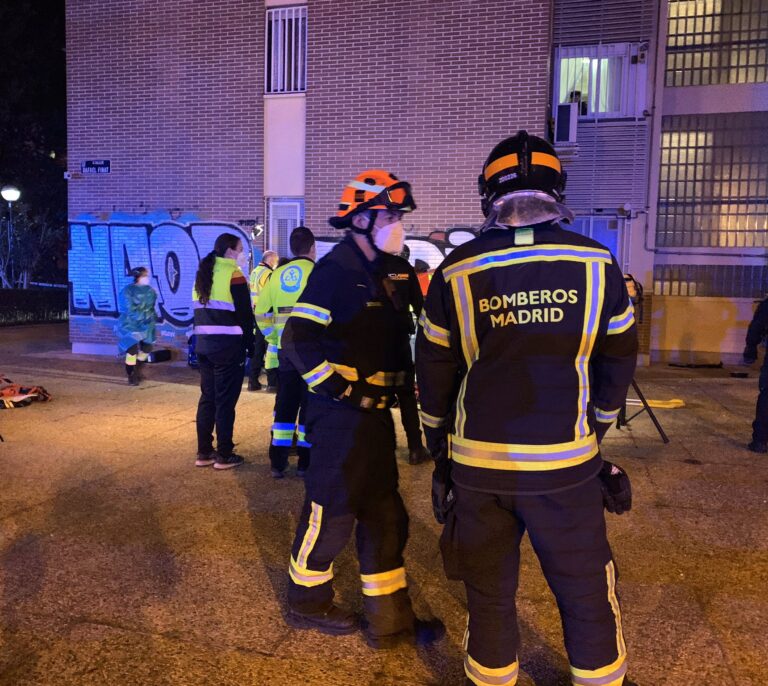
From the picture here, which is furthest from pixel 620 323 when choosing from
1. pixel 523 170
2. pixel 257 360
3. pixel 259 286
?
pixel 257 360

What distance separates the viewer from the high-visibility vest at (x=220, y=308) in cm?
599

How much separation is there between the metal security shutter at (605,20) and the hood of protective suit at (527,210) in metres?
12.4

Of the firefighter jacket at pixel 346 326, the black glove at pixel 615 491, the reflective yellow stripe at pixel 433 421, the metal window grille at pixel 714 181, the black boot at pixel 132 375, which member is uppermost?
the metal window grille at pixel 714 181

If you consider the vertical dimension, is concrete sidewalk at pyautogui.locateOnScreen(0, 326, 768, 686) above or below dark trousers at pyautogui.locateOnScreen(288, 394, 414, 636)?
A: below

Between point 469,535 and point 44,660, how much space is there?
2095 mm

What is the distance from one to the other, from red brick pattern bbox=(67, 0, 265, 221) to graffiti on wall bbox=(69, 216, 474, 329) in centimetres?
34

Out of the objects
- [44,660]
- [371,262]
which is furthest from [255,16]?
[44,660]

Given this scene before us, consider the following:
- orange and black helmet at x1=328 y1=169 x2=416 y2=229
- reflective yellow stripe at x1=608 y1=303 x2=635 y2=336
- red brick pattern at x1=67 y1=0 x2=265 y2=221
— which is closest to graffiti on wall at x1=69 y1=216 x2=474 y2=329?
red brick pattern at x1=67 y1=0 x2=265 y2=221

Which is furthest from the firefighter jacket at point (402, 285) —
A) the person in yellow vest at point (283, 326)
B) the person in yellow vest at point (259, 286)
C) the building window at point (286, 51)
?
the building window at point (286, 51)

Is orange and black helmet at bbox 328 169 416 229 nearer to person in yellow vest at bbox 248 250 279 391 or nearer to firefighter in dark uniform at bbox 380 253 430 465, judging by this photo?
firefighter in dark uniform at bbox 380 253 430 465

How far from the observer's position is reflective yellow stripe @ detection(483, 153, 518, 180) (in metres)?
2.62

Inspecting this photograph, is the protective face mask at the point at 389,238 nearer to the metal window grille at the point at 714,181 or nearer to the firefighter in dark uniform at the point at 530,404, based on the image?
the firefighter in dark uniform at the point at 530,404

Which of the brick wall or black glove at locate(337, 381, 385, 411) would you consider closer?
black glove at locate(337, 381, 385, 411)

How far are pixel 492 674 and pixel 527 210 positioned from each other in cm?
167
